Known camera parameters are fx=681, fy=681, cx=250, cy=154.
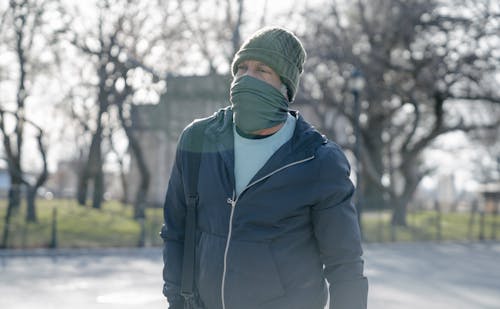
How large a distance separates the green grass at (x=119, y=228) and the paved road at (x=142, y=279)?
1.04 m

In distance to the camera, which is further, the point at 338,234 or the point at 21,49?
the point at 21,49

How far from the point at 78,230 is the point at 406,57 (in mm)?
12661

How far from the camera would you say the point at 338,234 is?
2.15 metres

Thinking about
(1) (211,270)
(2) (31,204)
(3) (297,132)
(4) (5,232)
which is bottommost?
(4) (5,232)

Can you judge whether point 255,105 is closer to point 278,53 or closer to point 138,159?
point 278,53

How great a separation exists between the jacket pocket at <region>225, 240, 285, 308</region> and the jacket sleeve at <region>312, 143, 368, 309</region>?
0.18 metres

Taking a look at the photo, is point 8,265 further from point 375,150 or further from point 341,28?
point 375,150

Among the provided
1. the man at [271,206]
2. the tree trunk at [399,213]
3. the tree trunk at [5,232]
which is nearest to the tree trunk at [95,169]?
the tree trunk at [5,232]

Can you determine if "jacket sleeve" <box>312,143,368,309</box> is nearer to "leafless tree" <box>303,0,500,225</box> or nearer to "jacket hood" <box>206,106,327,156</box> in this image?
"jacket hood" <box>206,106,327,156</box>

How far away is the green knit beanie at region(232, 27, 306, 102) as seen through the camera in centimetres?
222

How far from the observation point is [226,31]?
932 inches

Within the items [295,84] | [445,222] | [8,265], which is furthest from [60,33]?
[295,84]

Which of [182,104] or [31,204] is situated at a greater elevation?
[182,104]

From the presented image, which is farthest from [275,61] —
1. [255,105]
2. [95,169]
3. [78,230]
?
[95,169]
